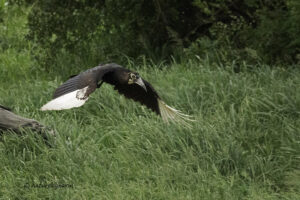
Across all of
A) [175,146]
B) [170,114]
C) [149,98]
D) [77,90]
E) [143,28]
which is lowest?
[175,146]

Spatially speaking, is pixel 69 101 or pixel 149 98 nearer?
pixel 69 101

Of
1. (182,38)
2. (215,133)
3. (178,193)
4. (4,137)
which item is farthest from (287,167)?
(182,38)

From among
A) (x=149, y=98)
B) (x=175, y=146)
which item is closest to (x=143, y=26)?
(x=175, y=146)

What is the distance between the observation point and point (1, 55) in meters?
8.25

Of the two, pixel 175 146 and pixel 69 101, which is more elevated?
pixel 69 101

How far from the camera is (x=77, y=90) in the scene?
4.08 metres

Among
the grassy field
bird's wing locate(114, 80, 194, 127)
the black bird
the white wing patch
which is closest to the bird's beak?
the black bird

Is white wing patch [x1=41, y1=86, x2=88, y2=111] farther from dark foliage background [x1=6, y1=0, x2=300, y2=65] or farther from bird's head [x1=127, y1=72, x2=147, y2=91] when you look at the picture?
dark foliage background [x1=6, y1=0, x2=300, y2=65]

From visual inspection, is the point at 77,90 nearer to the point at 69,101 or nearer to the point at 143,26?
the point at 69,101

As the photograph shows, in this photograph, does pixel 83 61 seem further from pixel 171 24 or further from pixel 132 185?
pixel 132 185

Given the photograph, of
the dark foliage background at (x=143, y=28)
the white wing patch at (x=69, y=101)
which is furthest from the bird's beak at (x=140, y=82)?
the dark foliage background at (x=143, y=28)

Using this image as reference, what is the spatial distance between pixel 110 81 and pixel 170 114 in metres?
0.48

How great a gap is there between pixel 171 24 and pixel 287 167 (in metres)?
3.11

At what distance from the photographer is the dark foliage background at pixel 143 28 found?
6.95 meters
